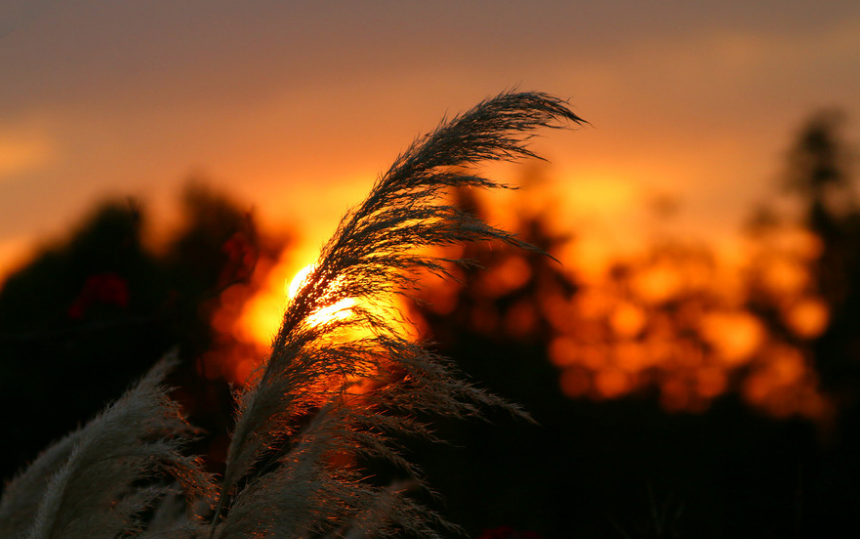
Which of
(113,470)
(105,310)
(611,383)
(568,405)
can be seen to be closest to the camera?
(113,470)

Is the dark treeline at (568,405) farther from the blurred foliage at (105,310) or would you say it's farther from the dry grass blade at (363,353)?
the dry grass blade at (363,353)

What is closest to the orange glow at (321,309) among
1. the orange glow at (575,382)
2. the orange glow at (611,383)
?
the orange glow at (575,382)

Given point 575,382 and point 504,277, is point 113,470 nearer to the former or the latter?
point 575,382

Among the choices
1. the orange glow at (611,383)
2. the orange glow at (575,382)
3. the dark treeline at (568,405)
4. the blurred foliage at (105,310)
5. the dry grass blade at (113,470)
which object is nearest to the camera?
the dry grass blade at (113,470)

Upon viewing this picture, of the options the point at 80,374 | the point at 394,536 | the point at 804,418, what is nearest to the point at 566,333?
the point at 804,418

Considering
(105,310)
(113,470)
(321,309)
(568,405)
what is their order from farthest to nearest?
(568,405) < (105,310) < (113,470) < (321,309)

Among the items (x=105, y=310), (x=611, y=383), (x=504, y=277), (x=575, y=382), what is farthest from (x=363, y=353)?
(x=504, y=277)

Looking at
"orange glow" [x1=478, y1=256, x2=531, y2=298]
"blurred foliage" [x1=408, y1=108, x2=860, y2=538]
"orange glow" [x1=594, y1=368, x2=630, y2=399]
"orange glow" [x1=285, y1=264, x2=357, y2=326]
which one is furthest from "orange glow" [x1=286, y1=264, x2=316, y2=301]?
"orange glow" [x1=478, y1=256, x2=531, y2=298]

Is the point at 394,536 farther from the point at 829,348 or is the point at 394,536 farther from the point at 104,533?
the point at 829,348
